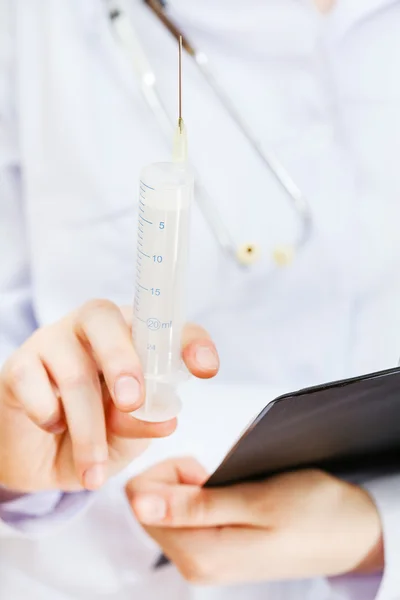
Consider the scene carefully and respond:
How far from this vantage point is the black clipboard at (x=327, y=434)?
366mm

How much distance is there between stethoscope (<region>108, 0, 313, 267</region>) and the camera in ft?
1.75

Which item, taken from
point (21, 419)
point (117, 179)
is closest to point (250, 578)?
point (21, 419)

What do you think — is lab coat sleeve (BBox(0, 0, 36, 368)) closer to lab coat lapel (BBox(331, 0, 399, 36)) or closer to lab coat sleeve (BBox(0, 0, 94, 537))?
lab coat sleeve (BBox(0, 0, 94, 537))

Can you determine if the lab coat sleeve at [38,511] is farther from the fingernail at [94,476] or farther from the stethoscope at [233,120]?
the stethoscope at [233,120]

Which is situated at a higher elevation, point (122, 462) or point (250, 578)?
point (122, 462)

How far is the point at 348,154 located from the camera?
0.59m

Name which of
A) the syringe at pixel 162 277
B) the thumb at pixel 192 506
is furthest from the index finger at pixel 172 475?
the syringe at pixel 162 277

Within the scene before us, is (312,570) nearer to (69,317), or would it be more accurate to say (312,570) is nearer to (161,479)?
(161,479)

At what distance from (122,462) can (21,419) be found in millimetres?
81

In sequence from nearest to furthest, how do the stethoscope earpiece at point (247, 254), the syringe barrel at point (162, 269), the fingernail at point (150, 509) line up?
A: the syringe barrel at point (162, 269)
the fingernail at point (150, 509)
the stethoscope earpiece at point (247, 254)

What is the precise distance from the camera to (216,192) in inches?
22.5

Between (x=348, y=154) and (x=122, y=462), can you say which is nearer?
(x=122, y=462)

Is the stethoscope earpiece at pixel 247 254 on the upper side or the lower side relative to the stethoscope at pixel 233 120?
lower

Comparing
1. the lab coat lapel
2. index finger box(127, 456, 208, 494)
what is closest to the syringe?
index finger box(127, 456, 208, 494)
